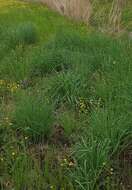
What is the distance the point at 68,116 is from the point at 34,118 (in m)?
0.41

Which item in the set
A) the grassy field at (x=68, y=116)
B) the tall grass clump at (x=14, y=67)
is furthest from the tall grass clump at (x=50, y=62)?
the tall grass clump at (x=14, y=67)

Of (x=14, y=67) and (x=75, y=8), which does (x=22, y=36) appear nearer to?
(x=14, y=67)

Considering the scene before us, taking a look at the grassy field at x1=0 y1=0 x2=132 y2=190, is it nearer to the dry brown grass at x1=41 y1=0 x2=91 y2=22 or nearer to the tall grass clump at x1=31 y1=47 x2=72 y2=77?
the tall grass clump at x1=31 y1=47 x2=72 y2=77

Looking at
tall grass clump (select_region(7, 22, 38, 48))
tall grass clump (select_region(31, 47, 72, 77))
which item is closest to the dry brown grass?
tall grass clump (select_region(7, 22, 38, 48))

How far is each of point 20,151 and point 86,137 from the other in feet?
2.03

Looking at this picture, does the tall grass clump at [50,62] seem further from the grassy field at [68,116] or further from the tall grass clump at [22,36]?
the tall grass clump at [22,36]

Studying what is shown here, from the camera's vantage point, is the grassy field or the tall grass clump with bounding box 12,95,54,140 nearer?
the grassy field

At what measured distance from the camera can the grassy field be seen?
4719 millimetres

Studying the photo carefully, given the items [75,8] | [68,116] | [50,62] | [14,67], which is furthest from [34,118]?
[75,8]

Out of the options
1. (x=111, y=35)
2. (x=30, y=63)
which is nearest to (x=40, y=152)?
(x=30, y=63)

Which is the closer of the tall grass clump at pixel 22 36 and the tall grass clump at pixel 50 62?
the tall grass clump at pixel 50 62

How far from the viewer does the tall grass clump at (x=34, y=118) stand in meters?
5.33

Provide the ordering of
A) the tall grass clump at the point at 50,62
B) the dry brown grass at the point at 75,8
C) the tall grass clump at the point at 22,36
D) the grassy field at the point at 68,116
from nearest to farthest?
1. the grassy field at the point at 68,116
2. the tall grass clump at the point at 50,62
3. the tall grass clump at the point at 22,36
4. the dry brown grass at the point at 75,8

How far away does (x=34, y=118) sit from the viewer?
17.5 ft
